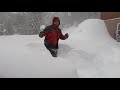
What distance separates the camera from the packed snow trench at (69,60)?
537cm

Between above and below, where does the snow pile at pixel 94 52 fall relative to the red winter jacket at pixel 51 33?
below

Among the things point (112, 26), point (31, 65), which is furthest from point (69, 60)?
point (112, 26)

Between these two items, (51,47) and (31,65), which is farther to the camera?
(51,47)

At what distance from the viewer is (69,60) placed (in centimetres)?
672

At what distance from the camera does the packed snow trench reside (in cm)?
537

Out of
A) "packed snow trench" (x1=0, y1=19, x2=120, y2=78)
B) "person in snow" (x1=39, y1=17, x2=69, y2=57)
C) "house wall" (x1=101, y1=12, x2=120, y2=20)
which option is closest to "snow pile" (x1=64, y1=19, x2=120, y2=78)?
"packed snow trench" (x1=0, y1=19, x2=120, y2=78)

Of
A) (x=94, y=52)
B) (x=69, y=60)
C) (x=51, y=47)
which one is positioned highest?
(x=51, y=47)

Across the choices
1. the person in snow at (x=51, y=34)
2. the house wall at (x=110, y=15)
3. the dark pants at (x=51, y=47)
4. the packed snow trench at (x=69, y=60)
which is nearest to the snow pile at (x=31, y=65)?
the packed snow trench at (x=69, y=60)

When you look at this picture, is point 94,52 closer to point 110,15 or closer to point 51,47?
point 51,47

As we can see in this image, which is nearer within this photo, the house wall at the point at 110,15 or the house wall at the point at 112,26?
the house wall at the point at 112,26

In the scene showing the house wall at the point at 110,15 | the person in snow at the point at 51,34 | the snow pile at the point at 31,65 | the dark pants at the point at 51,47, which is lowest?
the snow pile at the point at 31,65

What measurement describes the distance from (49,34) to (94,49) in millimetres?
1401

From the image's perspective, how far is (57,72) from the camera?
216 inches

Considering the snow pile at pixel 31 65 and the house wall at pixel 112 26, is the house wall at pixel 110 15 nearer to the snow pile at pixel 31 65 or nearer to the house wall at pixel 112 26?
the house wall at pixel 112 26
